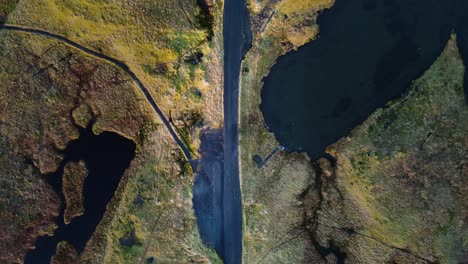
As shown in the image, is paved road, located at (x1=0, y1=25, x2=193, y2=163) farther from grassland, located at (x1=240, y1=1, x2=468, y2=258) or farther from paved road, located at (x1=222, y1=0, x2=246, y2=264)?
grassland, located at (x1=240, y1=1, x2=468, y2=258)

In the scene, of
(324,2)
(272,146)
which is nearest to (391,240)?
(272,146)

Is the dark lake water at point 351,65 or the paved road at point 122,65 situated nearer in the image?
the dark lake water at point 351,65

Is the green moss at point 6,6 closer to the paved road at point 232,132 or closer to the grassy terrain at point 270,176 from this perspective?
the paved road at point 232,132

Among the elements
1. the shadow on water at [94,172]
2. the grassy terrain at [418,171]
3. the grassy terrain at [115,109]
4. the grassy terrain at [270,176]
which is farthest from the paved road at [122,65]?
the grassy terrain at [418,171]

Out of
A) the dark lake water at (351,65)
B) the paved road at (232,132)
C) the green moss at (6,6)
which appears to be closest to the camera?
the dark lake water at (351,65)

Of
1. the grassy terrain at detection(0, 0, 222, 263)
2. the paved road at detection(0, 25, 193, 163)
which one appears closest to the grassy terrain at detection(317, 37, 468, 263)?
the grassy terrain at detection(0, 0, 222, 263)
